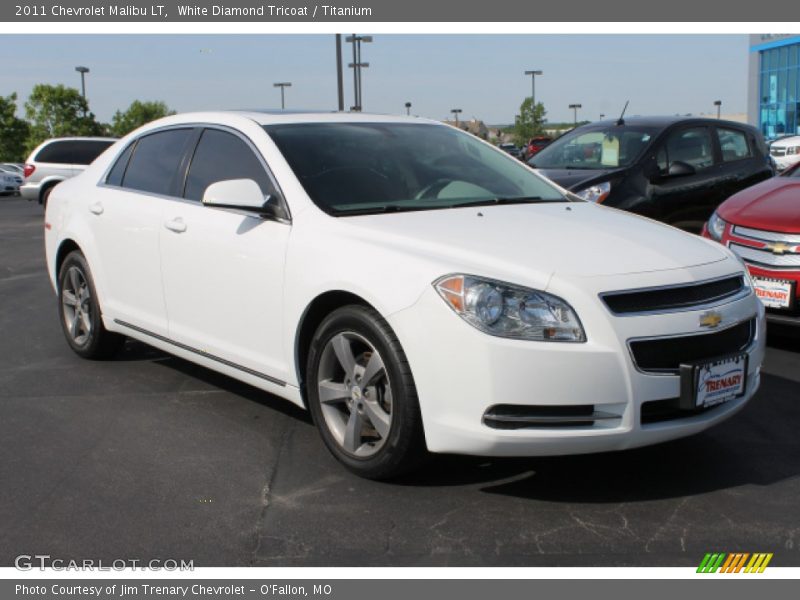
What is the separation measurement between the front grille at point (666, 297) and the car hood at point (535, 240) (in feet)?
0.35

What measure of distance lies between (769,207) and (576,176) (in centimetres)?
262

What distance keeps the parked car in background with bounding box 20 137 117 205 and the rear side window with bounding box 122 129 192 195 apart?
18632 millimetres

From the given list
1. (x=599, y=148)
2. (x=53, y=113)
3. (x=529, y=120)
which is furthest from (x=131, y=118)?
(x=599, y=148)

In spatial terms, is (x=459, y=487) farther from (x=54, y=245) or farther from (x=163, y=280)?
(x=54, y=245)

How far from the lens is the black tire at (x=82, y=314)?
6195 mm

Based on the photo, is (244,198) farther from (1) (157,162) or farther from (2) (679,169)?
(2) (679,169)

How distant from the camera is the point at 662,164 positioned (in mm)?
9281

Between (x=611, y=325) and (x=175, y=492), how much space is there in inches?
76.7

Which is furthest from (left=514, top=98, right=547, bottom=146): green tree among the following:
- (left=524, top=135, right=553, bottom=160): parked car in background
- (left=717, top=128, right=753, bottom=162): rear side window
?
(left=717, top=128, right=753, bottom=162): rear side window

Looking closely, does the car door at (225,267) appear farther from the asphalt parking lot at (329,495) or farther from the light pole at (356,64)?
the light pole at (356,64)

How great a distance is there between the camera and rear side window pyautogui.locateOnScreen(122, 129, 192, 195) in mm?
5535

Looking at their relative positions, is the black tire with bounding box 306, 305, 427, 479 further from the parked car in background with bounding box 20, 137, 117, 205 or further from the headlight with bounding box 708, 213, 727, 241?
the parked car in background with bounding box 20, 137, 117, 205

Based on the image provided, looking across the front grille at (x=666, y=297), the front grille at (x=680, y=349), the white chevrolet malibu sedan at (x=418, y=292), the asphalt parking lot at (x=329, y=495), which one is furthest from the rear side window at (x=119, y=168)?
the front grille at (x=680, y=349)
